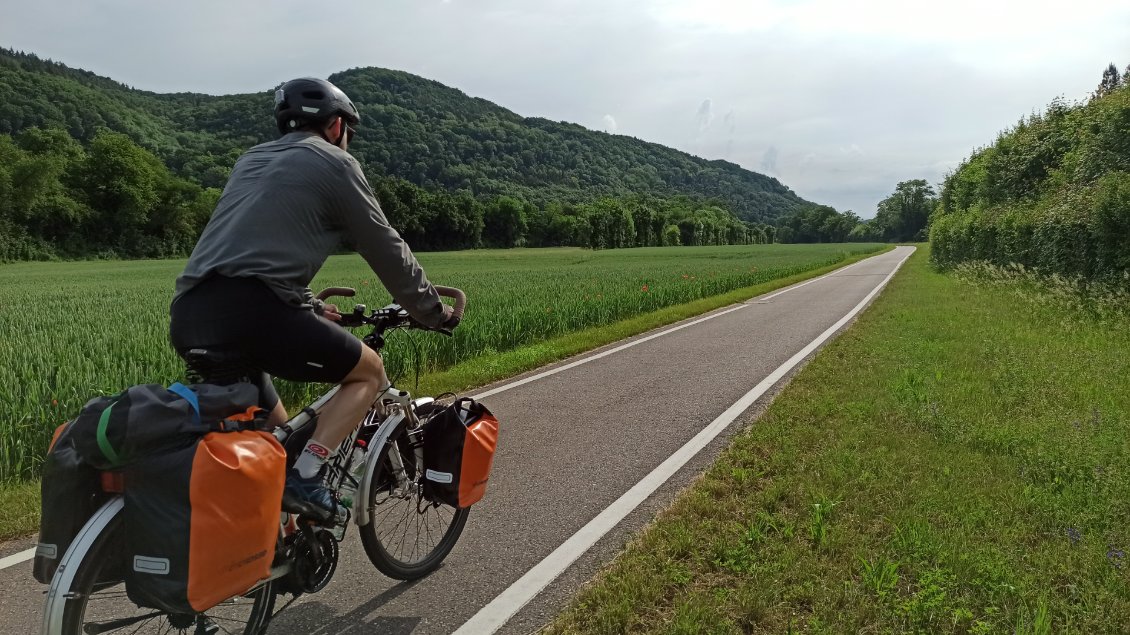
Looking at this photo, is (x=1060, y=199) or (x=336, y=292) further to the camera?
(x=1060, y=199)

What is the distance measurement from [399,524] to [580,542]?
104 centimetres

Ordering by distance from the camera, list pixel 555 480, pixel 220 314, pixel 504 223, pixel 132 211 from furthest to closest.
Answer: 1. pixel 504 223
2. pixel 132 211
3. pixel 555 480
4. pixel 220 314

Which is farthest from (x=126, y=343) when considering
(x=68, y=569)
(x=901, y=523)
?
(x=901, y=523)

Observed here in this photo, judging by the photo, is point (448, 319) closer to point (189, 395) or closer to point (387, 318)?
point (387, 318)

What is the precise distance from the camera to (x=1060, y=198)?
1602 centimetres

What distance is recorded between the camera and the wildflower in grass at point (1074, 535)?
3.53m

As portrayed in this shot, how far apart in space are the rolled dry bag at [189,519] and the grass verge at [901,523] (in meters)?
1.43

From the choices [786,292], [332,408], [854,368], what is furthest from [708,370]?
[786,292]

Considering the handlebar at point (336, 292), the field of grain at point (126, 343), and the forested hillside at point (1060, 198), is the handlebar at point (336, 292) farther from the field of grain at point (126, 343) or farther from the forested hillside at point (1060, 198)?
the forested hillside at point (1060, 198)

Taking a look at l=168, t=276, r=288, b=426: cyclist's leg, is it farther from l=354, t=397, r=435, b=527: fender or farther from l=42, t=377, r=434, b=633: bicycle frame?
l=354, t=397, r=435, b=527: fender

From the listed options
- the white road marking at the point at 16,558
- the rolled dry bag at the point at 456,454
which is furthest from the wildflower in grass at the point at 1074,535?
the white road marking at the point at 16,558

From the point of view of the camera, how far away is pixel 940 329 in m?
10.9

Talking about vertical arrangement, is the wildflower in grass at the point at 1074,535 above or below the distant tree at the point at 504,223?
below

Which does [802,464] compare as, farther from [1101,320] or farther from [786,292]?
[786,292]
